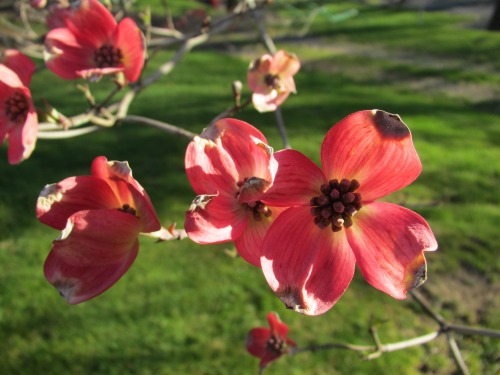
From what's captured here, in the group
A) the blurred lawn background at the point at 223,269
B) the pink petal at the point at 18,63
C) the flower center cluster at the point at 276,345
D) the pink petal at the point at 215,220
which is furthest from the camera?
the blurred lawn background at the point at 223,269

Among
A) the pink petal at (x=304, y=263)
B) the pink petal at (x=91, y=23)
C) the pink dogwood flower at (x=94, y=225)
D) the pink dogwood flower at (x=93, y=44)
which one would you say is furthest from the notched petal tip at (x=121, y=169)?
the pink petal at (x=91, y=23)

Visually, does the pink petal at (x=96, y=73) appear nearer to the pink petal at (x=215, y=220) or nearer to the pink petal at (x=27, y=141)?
the pink petal at (x=27, y=141)

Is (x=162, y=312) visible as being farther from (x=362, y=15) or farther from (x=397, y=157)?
(x=362, y=15)

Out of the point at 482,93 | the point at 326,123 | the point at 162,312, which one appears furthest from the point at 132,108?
the point at 482,93

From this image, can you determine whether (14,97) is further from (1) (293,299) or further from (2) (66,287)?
(1) (293,299)

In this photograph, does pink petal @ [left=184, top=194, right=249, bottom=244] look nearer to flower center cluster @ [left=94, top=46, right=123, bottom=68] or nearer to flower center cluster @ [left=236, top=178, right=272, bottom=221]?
flower center cluster @ [left=236, top=178, right=272, bottom=221]

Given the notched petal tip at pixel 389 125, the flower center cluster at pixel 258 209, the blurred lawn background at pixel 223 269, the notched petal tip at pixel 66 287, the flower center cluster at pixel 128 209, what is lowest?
the blurred lawn background at pixel 223 269
